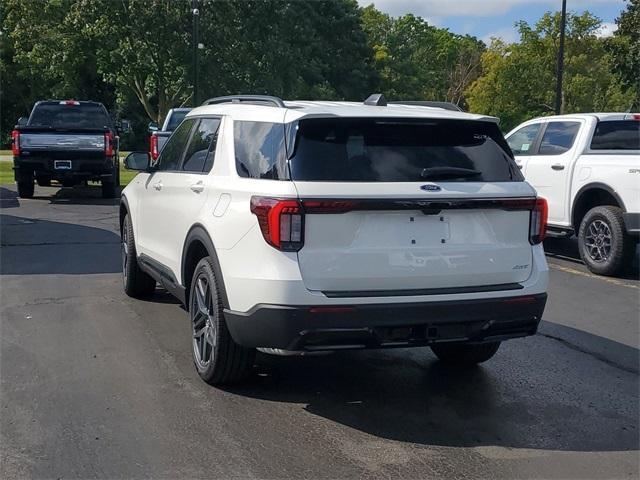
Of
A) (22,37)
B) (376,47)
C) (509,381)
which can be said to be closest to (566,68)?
(376,47)

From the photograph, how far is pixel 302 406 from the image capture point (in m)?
4.92

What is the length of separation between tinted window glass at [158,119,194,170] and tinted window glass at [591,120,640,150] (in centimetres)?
586

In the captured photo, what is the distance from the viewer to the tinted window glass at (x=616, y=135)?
33.4 ft

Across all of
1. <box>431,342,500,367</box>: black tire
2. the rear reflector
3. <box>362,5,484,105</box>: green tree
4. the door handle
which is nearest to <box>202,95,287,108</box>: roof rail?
the door handle

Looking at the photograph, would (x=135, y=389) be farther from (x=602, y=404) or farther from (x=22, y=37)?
(x=22, y=37)

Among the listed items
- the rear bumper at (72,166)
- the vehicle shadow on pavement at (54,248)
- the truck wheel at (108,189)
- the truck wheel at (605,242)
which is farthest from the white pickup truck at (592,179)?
the truck wheel at (108,189)

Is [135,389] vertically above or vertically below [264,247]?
below

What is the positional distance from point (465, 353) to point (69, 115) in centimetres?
1437

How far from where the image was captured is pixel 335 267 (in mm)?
4355

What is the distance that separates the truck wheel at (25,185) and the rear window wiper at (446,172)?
532 inches

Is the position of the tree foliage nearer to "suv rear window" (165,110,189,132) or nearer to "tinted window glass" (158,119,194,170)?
"suv rear window" (165,110,189,132)

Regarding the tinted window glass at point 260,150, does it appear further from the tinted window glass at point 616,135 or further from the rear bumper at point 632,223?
the tinted window glass at point 616,135

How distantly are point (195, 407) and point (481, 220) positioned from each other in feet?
6.70

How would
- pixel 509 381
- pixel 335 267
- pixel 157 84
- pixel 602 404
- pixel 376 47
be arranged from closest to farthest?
pixel 335 267, pixel 602 404, pixel 509 381, pixel 157 84, pixel 376 47
